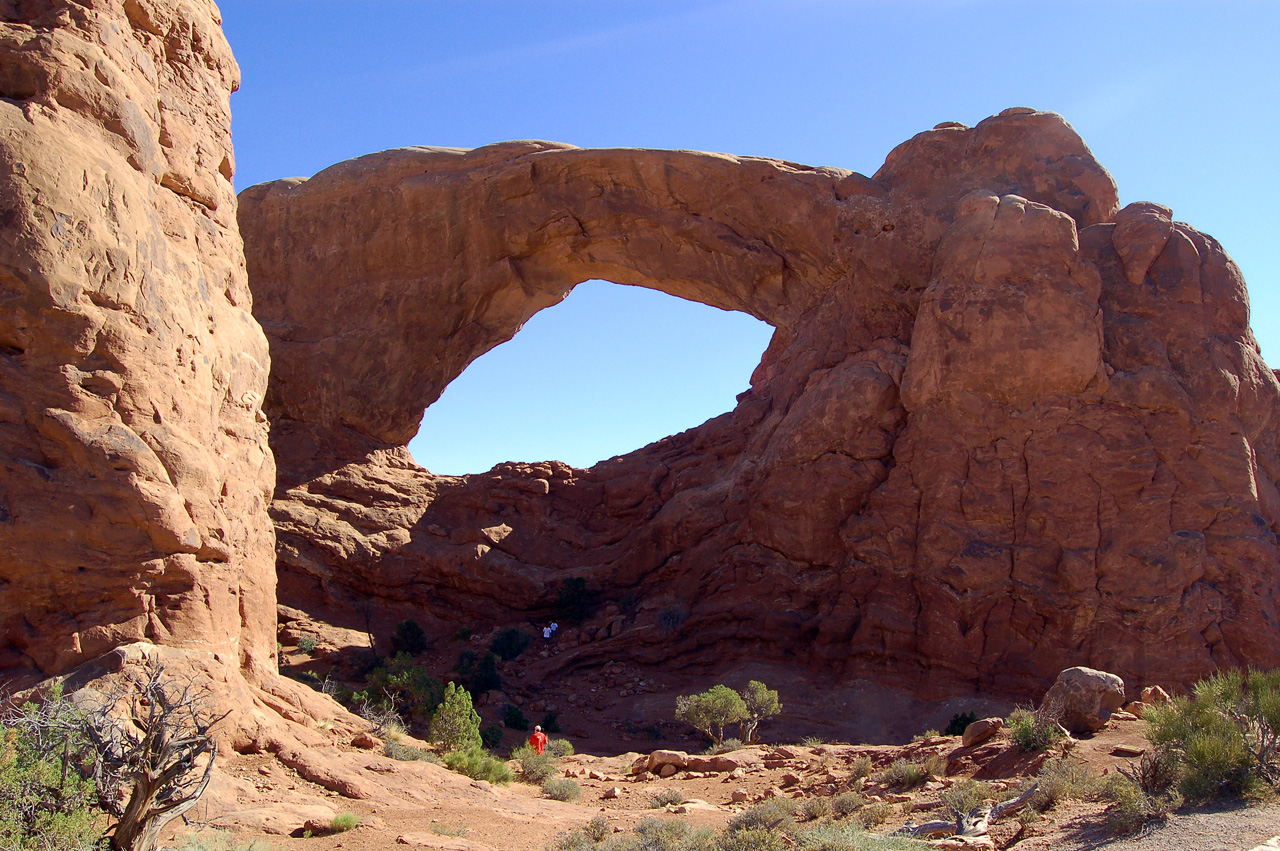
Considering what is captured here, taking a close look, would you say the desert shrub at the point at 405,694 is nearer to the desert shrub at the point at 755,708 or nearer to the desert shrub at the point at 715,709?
the desert shrub at the point at 715,709

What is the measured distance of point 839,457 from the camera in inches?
846

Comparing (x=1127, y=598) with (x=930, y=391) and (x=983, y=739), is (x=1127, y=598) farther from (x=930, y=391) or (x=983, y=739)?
(x=983, y=739)

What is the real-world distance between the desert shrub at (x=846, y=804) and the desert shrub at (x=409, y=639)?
13.3 meters

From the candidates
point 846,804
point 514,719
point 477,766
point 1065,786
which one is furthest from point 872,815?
point 514,719

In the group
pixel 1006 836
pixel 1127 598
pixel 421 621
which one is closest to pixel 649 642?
pixel 421 621

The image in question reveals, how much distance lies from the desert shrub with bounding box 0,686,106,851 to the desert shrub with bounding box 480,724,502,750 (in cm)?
969

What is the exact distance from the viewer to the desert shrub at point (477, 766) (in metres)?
13.4

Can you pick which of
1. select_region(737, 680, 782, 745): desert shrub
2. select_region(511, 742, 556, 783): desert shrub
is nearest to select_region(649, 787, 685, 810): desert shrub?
select_region(511, 742, 556, 783): desert shrub

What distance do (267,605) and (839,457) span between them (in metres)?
13.0

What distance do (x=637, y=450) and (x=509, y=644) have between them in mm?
7701

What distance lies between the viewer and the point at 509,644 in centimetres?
2228

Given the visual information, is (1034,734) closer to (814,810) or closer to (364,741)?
(814,810)

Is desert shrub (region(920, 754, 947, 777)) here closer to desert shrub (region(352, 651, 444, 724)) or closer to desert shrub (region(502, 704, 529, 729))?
desert shrub (region(352, 651, 444, 724))

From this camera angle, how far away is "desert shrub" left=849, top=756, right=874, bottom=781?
1287cm
